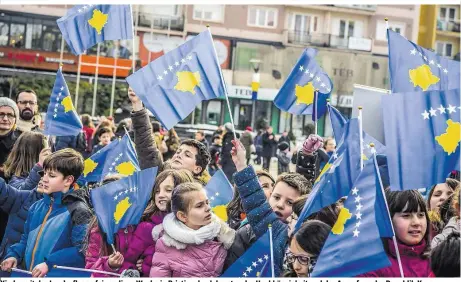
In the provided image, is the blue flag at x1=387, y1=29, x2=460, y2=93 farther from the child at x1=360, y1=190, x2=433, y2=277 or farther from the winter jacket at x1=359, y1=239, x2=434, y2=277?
the winter jacket at x1=359, y1=239, x2=434, y2=277

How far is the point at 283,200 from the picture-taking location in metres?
5.02

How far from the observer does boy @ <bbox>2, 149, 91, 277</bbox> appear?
5.29 meters

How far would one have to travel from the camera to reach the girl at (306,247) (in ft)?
13.5

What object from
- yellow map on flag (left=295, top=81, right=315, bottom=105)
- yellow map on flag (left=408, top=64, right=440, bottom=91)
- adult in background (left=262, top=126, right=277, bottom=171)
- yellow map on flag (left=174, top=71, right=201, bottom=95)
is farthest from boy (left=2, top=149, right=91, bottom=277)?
adult in background (left=262, top=126, right=277, bottom=171)

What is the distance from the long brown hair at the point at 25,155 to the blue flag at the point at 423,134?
3.26 metres

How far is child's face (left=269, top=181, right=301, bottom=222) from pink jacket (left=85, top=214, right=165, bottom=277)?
67cm

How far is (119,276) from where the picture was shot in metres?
4.94

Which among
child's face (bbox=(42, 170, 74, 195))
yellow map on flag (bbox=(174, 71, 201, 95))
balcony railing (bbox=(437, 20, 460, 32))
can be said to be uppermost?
balcony railing (bbox=(437, 20, 460, 32))

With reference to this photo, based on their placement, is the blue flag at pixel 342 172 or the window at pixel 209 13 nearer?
the blue flag at pixel 342 172

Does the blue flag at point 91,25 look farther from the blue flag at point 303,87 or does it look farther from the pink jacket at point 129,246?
the pink jacket at point 129,246

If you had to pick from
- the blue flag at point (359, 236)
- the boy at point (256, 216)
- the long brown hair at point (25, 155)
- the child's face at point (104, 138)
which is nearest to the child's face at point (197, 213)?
the boy at point (256, 216)

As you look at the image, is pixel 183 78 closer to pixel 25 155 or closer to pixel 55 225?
pixel 25 155

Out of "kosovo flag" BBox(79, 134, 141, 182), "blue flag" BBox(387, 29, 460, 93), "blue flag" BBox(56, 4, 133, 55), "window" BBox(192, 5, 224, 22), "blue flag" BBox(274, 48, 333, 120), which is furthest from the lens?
"window" BBox(192, 5, 224, 22)

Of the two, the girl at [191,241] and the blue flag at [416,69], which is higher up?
the blue flag at [416,69]
